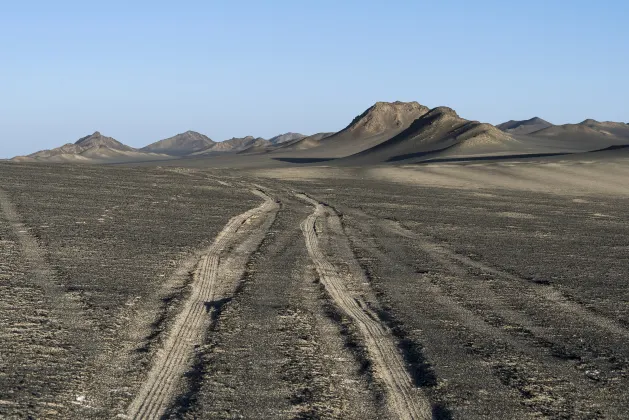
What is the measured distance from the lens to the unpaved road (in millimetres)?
6188

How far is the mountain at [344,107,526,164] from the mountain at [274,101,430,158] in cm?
1717

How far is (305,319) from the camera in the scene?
883cm

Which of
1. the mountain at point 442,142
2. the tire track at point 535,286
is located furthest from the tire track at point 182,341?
the mountain at point 442,142

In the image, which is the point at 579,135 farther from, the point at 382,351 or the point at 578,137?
the point at 382,351

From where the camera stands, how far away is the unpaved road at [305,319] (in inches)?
244

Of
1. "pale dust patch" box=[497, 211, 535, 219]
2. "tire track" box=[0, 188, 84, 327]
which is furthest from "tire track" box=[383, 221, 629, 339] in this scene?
"pale dust patch" box=[497, 211, 535, 219]

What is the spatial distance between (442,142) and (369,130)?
39.2 meters

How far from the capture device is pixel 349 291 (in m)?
10.7

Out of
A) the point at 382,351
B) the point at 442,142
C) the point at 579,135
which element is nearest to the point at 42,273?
the point at 382,351

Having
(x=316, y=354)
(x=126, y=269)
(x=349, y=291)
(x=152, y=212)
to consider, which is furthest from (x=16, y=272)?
(x=152, y=212)

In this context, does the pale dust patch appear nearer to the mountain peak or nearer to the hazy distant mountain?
the hazy distant mountain

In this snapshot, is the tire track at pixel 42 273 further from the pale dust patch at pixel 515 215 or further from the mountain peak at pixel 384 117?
the mountain peak at pixel 384 117

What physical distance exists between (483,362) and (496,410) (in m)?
1.30

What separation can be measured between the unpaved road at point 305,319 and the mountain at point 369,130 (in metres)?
115
